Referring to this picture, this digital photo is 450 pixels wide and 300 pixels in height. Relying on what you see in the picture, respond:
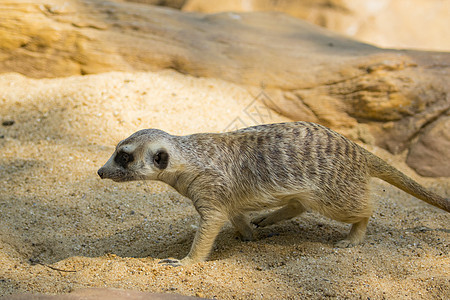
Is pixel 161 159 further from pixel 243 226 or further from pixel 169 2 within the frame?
pixel 169 2

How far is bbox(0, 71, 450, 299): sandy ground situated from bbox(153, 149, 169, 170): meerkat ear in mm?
574

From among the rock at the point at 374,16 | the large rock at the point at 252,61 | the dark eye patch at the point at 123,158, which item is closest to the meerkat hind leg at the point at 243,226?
the dark eye patch at the point at 123,158

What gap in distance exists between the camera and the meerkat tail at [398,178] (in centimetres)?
286

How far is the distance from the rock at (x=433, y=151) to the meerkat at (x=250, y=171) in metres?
1.91

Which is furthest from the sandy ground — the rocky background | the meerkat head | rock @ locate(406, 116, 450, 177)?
the meerkat head

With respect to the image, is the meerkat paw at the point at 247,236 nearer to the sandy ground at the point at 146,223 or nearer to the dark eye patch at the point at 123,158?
the sandy ground at the point at 146,223

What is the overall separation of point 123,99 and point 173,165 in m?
2.19

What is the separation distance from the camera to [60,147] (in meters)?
4.06

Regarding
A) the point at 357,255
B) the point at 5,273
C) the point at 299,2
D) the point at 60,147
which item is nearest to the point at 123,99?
the point at 60,147

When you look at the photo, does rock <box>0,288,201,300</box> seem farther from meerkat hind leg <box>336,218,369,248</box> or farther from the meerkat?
meerkat hind leg <box>336,218,369,248</box>

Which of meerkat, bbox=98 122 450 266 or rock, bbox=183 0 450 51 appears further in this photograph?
rock, bbox=183 0 450 51

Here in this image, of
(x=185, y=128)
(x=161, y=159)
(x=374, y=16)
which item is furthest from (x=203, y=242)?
(x=374, y=16)

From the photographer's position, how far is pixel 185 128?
4410 millimetres

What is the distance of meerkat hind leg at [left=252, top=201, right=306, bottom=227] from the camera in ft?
10.1
